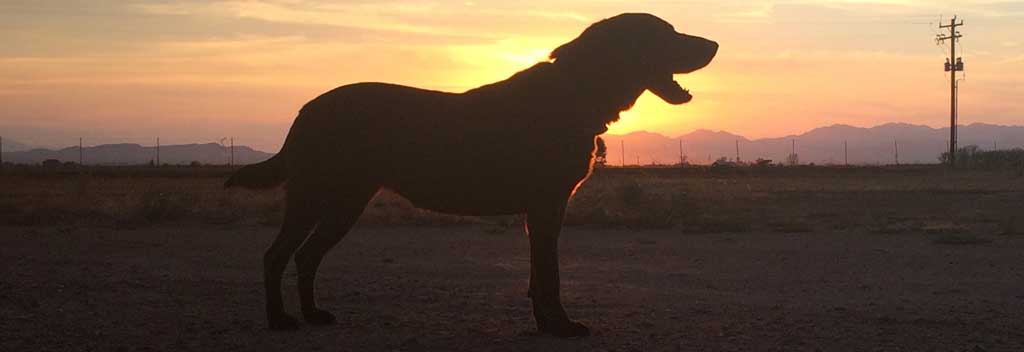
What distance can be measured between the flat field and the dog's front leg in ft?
0.59

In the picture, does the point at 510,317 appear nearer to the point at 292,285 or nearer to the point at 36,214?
the point at 292,285

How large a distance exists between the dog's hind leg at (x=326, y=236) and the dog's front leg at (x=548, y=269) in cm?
139

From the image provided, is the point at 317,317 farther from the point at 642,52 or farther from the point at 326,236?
the point at 642,52

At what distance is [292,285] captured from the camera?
12.6 metres

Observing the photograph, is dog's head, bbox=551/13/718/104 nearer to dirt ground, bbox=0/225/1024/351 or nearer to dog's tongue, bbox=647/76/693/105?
dog's tongue, bbox=647/76/693/105

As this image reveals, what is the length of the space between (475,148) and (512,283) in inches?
172

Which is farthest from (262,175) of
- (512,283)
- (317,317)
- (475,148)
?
(512,283)

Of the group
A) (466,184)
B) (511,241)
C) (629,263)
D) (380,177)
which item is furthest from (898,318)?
(511,241)

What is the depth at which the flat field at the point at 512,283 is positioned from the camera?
29.9 feet

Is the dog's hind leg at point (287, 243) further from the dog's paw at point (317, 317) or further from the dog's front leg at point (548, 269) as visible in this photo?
the dog's front leg at point (548, 269)

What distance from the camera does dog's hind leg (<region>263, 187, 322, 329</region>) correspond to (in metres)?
9.16

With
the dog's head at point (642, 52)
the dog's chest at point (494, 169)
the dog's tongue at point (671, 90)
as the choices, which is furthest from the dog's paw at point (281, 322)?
the dog's tongue at point (671, 90)

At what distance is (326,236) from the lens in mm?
9281

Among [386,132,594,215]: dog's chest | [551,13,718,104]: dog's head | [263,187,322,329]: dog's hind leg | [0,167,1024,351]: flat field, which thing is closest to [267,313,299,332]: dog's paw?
[263,187,322,329]: dog's hind leg
